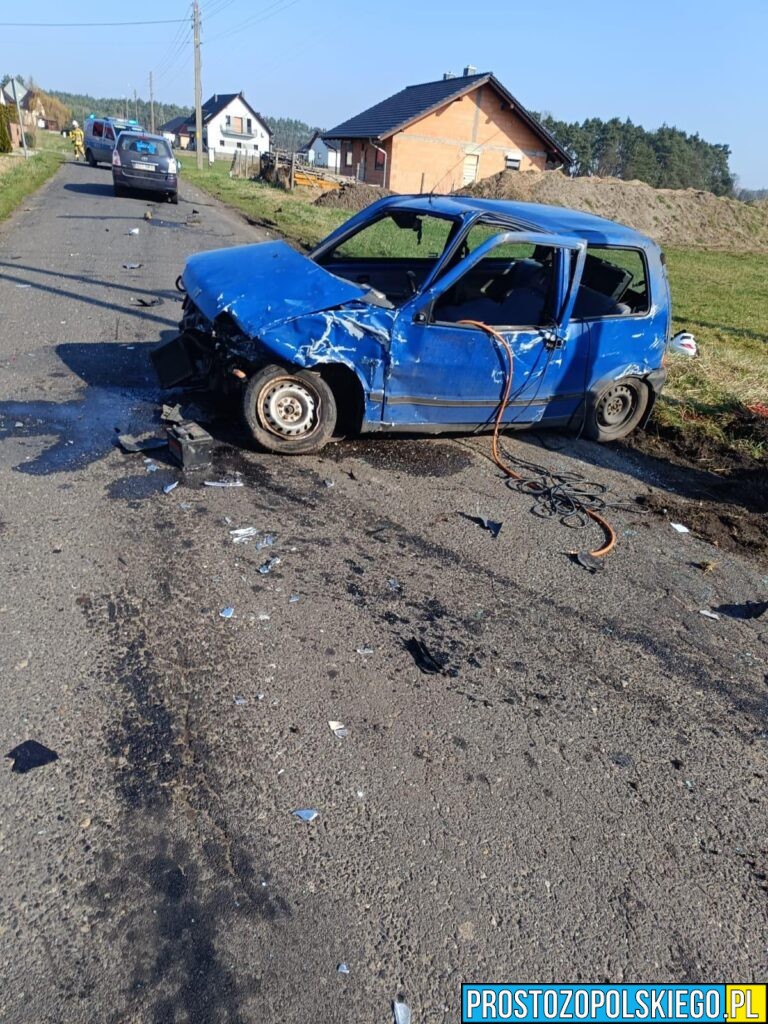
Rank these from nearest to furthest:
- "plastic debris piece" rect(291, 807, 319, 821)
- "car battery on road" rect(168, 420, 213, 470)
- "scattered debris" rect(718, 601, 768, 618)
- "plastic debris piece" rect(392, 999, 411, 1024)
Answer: "plastic debris piece" rect(392, 999, 411, 1024) → "plastic debris piece" rect(291, 807, 319, 821) → "scattered debris" rect(718, 601, 768, 618) → "car battery on road" rect(168, 420, 213, 470)

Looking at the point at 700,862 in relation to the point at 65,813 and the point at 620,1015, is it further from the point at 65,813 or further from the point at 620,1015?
the point at 65,813

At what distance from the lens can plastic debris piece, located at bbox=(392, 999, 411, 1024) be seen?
2.05m

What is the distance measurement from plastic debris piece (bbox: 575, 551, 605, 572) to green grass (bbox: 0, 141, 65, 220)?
16240mm

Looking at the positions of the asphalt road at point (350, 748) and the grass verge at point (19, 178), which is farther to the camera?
the grass verge at point (19, 178)

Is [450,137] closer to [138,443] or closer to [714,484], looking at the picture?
[714,484]

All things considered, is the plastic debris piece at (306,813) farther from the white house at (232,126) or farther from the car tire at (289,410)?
the white house at (232,126)

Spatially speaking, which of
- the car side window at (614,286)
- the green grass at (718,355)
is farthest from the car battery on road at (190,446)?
the green grass at (718,355)

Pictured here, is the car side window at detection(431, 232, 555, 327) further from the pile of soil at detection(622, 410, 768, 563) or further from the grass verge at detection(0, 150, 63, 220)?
the grass verge at detection(0, 150, 63, 220)

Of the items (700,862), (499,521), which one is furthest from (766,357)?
(700,862)

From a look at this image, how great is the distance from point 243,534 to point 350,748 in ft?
6.04

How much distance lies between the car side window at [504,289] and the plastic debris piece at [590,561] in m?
2.17

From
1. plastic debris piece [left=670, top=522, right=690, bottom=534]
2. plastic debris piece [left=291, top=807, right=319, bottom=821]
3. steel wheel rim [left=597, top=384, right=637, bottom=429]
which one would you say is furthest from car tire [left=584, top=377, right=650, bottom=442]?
plastic debris piece [left=291, top=807, right=319, bottom=821]

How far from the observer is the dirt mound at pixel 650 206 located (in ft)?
104

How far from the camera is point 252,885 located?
236cm
